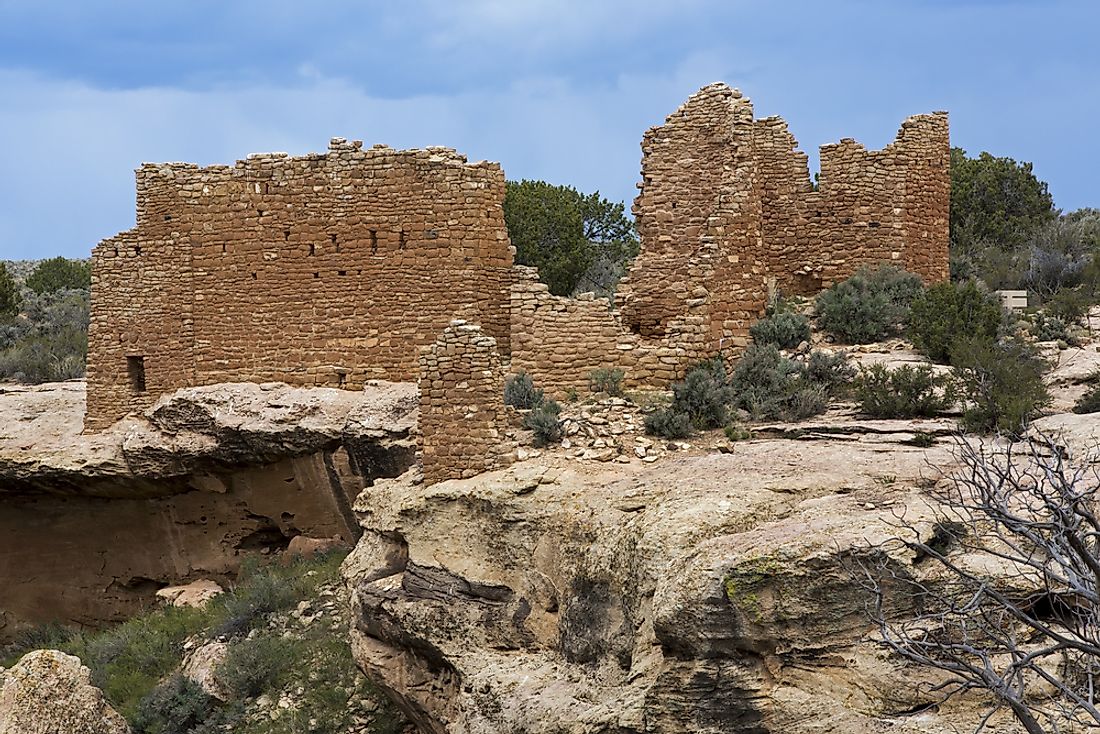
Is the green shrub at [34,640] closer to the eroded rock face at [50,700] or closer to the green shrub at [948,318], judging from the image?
the eroded rock face at [50,700]

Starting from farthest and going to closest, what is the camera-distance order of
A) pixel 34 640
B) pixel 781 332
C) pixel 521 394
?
pixel 34 640 < pixel 781 332 < pixel 521 394

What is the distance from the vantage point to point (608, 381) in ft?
60.3

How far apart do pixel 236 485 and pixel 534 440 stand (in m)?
6.81

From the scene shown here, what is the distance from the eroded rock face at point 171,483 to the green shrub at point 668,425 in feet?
12.4

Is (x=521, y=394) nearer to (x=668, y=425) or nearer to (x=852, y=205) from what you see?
(x=668, y=425)

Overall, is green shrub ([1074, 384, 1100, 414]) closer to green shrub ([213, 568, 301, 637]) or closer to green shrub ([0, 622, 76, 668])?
green shrub ([213, 568, 301, 637])

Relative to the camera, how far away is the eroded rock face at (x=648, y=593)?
12.2m

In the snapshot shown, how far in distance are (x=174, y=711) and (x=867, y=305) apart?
996cm

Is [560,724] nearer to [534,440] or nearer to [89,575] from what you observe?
[534,440]

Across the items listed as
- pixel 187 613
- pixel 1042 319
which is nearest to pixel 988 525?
pixel 1042 319

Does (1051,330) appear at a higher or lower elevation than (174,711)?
higher

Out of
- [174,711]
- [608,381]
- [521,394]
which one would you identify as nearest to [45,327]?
[174,711]

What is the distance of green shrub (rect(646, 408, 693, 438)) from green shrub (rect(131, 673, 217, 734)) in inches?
252

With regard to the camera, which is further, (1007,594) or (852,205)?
(852,205)
